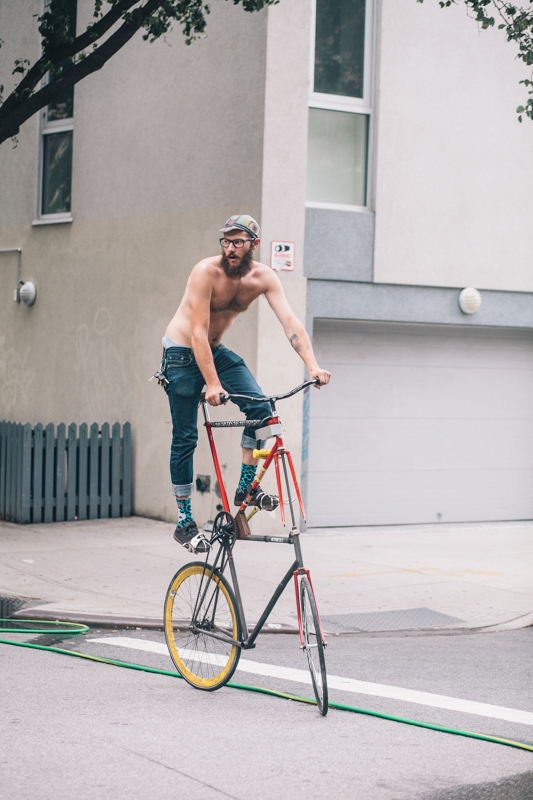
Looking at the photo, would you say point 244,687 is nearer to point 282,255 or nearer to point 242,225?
point 242,225

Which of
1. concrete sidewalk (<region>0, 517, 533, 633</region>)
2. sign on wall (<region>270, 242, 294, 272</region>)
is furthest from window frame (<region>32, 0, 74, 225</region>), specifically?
concrete sidewalk (<region>0, 517, 533, 633</region>)

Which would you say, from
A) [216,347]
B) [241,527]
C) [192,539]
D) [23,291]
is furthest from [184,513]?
[23,291]

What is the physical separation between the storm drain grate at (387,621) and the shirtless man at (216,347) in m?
2.22

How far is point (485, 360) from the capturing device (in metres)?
13.8

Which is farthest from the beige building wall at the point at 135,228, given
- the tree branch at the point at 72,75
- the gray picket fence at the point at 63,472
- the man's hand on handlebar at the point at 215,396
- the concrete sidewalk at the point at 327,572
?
the man's hand on handlebar at the point at 215,396

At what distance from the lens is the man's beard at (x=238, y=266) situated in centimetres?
591

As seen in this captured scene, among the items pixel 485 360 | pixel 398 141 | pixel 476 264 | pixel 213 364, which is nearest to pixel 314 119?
pixel 398 141

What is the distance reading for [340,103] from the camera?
12.3 metres

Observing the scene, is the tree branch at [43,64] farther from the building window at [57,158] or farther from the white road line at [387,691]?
the white road line at [387,691]

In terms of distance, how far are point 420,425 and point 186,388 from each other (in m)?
7.53

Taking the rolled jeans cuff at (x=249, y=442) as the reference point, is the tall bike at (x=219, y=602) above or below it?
below

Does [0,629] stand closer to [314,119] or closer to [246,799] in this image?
[246,799]

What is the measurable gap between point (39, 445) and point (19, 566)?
3.01m

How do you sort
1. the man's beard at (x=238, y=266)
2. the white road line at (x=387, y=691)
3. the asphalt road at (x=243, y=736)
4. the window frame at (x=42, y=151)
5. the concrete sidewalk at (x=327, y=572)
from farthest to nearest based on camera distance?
the window frame at (x=42, y=151)
the concrete sidewalk at (x=327, y=572)
the man's beard at (x=238, y=266)
the white road line at (x=387, y=691)
the asphalt road at (x=243, y=736)
